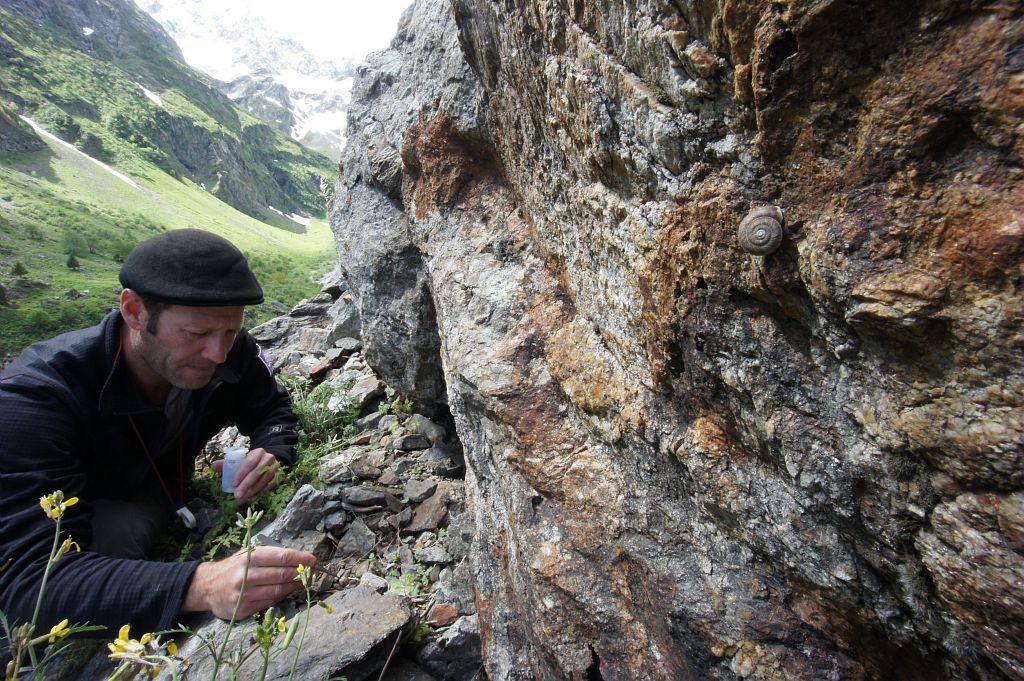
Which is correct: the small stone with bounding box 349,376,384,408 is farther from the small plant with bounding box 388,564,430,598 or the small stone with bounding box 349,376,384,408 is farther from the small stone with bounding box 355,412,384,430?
the small plant with bounding box 388,564,430,598

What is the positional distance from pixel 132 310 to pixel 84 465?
1.05 metres

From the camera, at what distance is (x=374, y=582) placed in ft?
9.84

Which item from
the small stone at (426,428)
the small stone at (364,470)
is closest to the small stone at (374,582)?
the small stone at (364,470)

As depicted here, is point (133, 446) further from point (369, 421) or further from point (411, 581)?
point (411, 581)

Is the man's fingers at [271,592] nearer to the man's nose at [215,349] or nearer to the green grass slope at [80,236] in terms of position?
the man's nose at [215,349]

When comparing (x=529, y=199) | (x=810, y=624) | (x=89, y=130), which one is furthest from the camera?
(x=89, y=130)

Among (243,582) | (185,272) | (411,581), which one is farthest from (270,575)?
(185,272)

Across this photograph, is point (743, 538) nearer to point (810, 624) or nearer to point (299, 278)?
point (810, 624)

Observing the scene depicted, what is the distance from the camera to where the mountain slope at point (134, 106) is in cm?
7288

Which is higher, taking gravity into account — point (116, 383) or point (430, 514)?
point (116, 383)

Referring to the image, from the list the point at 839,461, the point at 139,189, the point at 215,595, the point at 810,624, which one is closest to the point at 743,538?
the point at 810,624

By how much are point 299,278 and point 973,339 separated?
41313 millimetres

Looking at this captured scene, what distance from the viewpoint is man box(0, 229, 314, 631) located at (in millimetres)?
2436

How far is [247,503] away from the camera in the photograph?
149 inches
